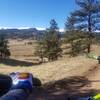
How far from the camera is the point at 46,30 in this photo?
65.2 m

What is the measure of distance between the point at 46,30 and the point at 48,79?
48.7m

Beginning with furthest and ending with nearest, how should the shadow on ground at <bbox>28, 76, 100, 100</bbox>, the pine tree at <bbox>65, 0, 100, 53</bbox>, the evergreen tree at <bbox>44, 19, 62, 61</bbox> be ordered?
the evergreen tree at <bbox>44, 19, 62, 61</bbox>, the pine tree at <bbox>65, 0, 100, 53</bbox>, the shadow on ground at <bbox>28, 76, 100, 100</bbox>

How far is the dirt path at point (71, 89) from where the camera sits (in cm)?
1180

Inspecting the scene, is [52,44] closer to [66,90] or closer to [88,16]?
[88,16]

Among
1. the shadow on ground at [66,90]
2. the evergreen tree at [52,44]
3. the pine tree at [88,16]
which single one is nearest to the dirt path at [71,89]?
the shadow on ground at [66,90]

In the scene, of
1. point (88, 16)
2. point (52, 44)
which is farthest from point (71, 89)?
point (52, 44)

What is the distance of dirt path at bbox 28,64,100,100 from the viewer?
1180 cm

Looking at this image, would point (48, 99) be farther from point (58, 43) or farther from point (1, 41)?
point (1, 41)

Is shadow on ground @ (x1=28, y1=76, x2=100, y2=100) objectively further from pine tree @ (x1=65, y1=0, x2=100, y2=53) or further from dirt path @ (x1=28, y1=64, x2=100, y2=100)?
pine tree @ (x1=65, y1=0, x2=100, y2=53)

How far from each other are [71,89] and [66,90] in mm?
216

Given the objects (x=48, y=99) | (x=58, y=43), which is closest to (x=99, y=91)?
(x=48, y=99)

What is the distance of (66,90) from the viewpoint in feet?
42.5

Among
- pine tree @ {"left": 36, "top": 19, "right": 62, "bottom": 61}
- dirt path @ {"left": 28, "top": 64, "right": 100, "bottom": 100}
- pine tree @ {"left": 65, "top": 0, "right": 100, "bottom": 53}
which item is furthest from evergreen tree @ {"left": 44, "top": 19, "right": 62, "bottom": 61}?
dirt path @ {"left": 28, "top": 64, "right": 100, "bottom": 100}

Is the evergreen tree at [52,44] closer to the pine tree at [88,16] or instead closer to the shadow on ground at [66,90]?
the pine tree at [88,16]
